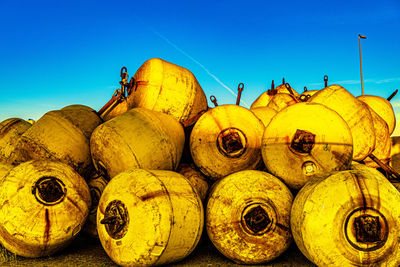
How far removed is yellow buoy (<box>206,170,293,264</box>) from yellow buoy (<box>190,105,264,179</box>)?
75cm

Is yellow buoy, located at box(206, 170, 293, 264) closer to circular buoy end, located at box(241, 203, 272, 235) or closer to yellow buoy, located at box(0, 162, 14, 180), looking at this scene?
circular buoy end, located at box(241, 203, 272, 235)

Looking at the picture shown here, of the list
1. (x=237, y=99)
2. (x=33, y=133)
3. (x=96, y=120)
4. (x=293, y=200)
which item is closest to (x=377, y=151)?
(x=237, y=99)

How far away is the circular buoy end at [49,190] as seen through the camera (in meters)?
3.41

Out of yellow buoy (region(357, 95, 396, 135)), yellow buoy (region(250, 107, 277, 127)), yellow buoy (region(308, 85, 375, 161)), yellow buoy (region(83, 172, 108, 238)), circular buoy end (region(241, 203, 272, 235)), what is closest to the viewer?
circular buoy end (region(241, 203, 272, 235))

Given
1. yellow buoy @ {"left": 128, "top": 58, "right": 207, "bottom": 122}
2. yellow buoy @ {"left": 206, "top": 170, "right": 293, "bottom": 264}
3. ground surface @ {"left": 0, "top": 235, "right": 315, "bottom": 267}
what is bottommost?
ground surface @ {"left": 0, "top": 235, "right": 315, "bottom": 267}

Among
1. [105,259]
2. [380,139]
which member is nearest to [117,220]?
[105,259]

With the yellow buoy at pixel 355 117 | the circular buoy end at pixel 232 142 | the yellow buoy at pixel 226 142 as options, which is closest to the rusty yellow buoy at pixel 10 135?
the yellow buoy at pixel 226 142

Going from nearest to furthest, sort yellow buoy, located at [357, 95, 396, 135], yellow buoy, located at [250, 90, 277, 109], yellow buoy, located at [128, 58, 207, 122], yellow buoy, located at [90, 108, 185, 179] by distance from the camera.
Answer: yellow buoy, located at [90, 108, 185, 179] → yellow buoy, located at [128, 58, 207, 122] → yellow buoy, located at [357, 95, 396, 135] → yellow buoy, located at [250, 90, 277, 109]

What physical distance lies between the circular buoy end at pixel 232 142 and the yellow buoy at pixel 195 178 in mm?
473

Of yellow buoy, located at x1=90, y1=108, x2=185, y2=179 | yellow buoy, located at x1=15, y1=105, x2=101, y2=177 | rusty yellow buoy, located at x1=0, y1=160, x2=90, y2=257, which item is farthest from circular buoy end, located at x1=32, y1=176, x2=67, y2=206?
yellow buoy, located at x1=15, y1=105, x2=101, y2=177

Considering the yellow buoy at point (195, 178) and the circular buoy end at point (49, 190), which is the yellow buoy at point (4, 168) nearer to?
the circular buoy end at point (49, 190)

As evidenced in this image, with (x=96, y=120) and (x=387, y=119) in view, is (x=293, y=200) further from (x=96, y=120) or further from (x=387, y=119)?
(x=387, y=119)

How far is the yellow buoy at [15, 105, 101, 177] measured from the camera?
427 cm

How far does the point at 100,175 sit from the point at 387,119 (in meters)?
5.21
